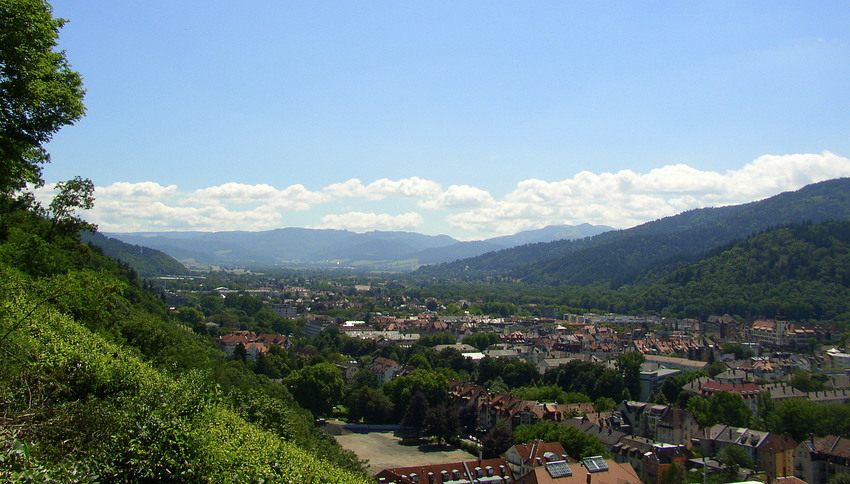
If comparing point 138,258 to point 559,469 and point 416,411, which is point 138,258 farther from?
point 559,469

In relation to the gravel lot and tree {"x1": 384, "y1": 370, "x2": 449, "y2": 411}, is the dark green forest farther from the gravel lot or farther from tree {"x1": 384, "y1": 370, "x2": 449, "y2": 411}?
tree {"x1": 384, "y1": 370, "x2": 449, "y2": 411}

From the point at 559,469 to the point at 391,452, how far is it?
13.8 meters

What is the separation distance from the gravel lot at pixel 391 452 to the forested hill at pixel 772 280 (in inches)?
3259

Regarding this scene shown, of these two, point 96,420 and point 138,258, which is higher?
point 96,420

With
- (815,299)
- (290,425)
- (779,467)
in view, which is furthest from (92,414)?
(815,299)

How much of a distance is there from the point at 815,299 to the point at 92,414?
11797 cm

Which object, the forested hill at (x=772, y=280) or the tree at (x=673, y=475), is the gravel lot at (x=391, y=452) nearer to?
the tree at (x=673, y=475)

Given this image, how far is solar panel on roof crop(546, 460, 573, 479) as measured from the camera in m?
29.3

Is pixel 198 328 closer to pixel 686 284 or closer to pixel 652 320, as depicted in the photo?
pixel 652 320

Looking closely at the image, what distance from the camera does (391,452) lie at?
4009cm

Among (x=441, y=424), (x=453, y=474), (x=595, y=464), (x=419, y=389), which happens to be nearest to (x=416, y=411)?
(x=441, y=424)

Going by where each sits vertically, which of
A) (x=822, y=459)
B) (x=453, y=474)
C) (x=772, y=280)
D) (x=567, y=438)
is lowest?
(x=822, y=459)

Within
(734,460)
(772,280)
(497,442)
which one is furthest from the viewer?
(772,280)

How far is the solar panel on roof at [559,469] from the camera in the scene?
2926 cm
